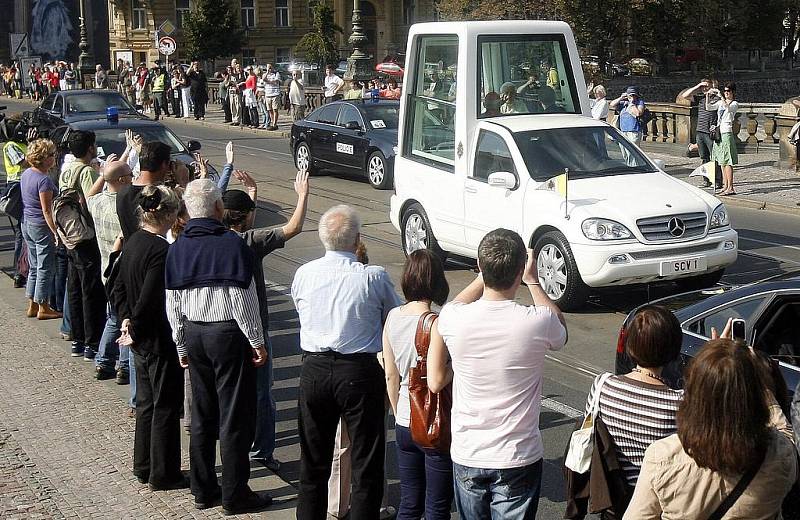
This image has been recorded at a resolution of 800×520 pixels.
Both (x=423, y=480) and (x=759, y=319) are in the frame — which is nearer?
(x=423, y=480)

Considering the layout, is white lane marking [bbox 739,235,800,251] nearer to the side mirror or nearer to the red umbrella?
the side mirror

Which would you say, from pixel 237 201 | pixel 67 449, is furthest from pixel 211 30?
pixel 237 201

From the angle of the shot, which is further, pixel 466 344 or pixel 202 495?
pixel 202 495

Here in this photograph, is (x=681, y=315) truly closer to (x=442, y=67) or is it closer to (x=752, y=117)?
(x=442, y=67)

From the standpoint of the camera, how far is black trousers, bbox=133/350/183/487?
684 centimetres

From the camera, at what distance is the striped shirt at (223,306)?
20.4ft

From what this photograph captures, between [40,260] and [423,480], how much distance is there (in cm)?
678

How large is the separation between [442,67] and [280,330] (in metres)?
4.61

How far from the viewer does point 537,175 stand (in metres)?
12.2

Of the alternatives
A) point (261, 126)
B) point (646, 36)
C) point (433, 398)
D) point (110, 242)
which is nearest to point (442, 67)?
point (110, 242)

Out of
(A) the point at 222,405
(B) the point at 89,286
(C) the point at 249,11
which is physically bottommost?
(A) the point at 222,405

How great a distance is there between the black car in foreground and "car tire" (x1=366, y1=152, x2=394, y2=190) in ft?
46.8

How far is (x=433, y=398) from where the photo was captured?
5.15 m

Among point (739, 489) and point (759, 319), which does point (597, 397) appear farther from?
point (759, 319)
